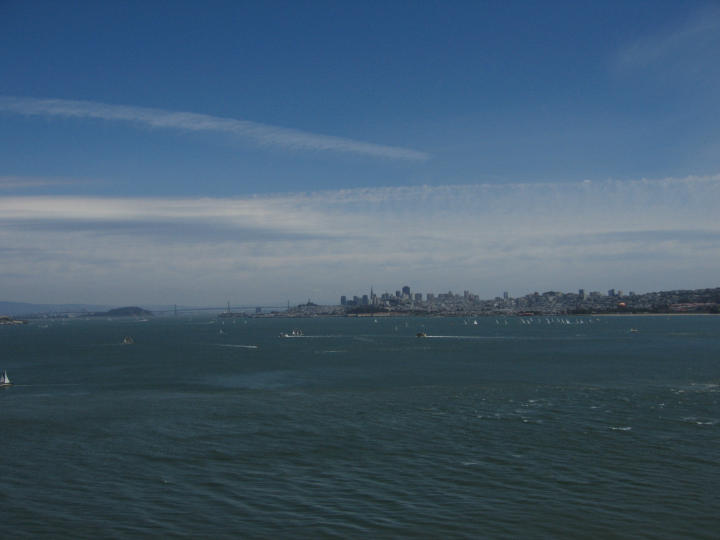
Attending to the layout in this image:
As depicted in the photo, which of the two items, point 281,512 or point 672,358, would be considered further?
point 672,358

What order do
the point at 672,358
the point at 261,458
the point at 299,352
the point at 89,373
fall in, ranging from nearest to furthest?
the point at 261,458 → the point at 89,373 → the point at 672,358 → the point at 299,352

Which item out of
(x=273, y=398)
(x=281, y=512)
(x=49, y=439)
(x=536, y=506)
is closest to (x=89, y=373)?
(x=273, y=398)

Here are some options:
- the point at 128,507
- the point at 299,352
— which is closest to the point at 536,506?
the point at 128,507

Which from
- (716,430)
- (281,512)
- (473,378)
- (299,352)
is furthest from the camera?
(299,352)

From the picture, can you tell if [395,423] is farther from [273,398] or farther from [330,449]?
[273,398]

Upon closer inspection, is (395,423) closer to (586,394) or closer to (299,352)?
(586,394)

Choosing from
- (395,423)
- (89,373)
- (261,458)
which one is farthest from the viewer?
(89,373)
